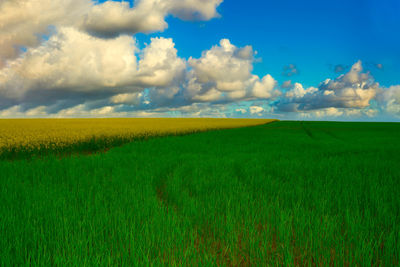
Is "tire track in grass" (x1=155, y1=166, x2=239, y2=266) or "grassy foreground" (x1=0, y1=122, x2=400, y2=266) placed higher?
"grassy foreground" (x1=0, y1=122, x2=400, y2=266)

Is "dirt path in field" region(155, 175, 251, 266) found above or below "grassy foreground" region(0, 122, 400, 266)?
below

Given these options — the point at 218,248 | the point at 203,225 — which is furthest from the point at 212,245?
the point at 203,225

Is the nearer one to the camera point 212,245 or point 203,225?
point 212,245

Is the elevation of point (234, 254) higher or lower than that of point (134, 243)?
lower

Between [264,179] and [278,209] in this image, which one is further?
[264,179]

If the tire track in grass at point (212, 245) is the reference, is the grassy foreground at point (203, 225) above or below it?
above

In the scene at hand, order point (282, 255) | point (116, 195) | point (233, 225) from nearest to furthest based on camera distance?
point (282, 255) < point (233, 225) < point (116, 195)

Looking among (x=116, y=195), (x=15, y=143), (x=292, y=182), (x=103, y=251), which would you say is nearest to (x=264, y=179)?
(x=292, y=182)

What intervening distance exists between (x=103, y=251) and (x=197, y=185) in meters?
2.76

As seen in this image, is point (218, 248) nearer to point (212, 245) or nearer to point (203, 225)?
point (212, 245)

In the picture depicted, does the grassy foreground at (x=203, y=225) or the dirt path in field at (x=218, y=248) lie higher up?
the grassy foreground at (x=203, y=225)

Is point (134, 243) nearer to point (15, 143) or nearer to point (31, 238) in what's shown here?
point (31, 238)

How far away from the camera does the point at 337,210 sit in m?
3.79

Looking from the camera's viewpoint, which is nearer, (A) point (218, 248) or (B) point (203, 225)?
(A) point (218, 248)
